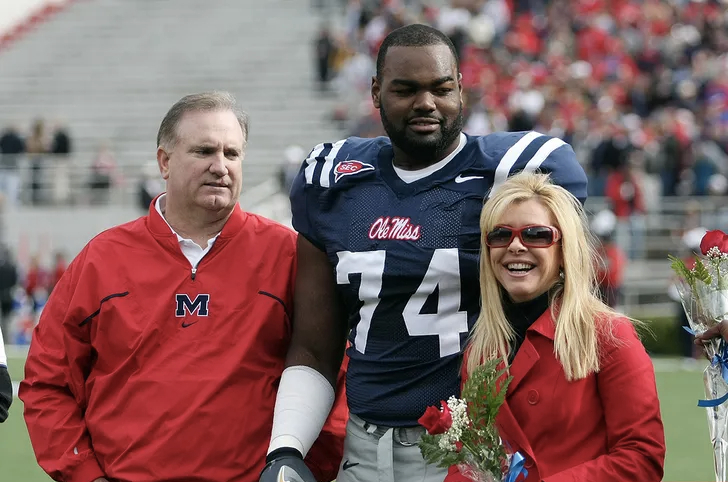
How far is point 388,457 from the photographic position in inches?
138

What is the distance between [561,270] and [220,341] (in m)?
1.04

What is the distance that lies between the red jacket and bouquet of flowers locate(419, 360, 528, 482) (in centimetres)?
84

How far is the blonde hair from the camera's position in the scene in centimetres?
318

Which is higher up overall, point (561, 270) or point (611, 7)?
point (611, 7)

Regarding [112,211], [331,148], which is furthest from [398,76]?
[112,211]

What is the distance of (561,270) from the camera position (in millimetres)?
3330

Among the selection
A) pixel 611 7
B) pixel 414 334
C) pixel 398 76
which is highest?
pixel 611 7

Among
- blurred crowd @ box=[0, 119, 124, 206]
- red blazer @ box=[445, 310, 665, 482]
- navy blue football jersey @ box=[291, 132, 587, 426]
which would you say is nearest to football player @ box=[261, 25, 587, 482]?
navy blue football jersey @ box=[291, 132, 587, 426]

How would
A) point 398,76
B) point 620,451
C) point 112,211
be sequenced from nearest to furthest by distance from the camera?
point 620,451 < point 398,76 < point 112,211

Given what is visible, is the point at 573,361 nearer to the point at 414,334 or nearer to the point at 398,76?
the point at 414,334

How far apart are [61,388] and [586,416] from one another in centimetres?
158

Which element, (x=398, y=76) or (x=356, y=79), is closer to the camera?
(x=398, y=76)

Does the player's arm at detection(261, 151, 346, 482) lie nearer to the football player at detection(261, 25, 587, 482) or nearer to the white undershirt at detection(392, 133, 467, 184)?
the football player at detection(261, 25, 587, 482)

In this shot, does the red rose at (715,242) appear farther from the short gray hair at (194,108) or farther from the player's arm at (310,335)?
the short gray hair at (194,108)
